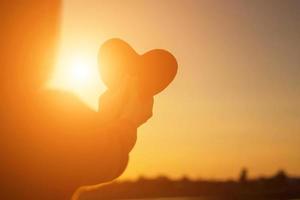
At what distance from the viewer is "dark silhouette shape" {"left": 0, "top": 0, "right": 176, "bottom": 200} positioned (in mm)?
2990

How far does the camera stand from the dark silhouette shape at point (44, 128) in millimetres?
2990

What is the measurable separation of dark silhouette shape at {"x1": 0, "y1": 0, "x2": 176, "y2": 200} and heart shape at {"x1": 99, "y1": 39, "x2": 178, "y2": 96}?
0.06 metres

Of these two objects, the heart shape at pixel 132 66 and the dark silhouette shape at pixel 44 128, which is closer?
the dark silhouette shape at pixel 44 128

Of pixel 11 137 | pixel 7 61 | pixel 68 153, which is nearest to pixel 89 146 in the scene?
pixel 68 153

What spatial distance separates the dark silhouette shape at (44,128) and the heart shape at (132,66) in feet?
0.18

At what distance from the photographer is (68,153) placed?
298cm

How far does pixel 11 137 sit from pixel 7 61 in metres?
0.40

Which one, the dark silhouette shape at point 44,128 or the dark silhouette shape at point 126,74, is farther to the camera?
the dark silhouette shape at point 126,74

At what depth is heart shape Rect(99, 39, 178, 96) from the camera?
10.2ft

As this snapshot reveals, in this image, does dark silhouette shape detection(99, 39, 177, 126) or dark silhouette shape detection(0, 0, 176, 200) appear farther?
dark silhouette shape detection(99, 39, 177, 126)

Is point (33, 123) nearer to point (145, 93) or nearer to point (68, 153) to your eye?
point (68, 153)

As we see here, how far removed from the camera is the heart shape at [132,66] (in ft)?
10.2

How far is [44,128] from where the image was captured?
300 cm

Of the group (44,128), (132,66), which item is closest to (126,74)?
(132,66)
